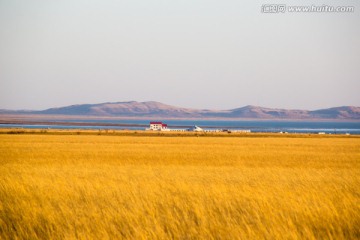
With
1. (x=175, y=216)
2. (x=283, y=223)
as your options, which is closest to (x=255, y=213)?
(x=283, y=223)

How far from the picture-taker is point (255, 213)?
942 centimetres

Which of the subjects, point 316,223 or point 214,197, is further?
point 214,197

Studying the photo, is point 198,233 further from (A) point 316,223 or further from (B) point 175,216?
(A) point 316,223

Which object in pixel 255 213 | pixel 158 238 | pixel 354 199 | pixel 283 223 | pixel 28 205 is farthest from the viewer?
pixel 354 199

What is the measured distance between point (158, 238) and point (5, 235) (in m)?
2.57

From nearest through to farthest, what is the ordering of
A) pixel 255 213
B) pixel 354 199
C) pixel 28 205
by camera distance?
pixel 255 213, pixel 28 205, pixel 354 199

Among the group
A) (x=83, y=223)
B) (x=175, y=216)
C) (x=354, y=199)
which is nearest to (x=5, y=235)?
(x=83, y=223)

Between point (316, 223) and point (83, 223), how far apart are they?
4.23 metres

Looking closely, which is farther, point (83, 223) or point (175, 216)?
point (175, 216)

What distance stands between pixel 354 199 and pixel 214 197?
3.18 meters

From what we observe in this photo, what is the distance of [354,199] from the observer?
11.1 m

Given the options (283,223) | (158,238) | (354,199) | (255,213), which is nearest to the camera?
(158,238)

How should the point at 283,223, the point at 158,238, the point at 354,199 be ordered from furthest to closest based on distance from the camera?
the point at 354,199
the point at 283,223
the point at 158,238

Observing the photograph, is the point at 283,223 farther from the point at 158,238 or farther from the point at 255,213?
the point at 158,238
